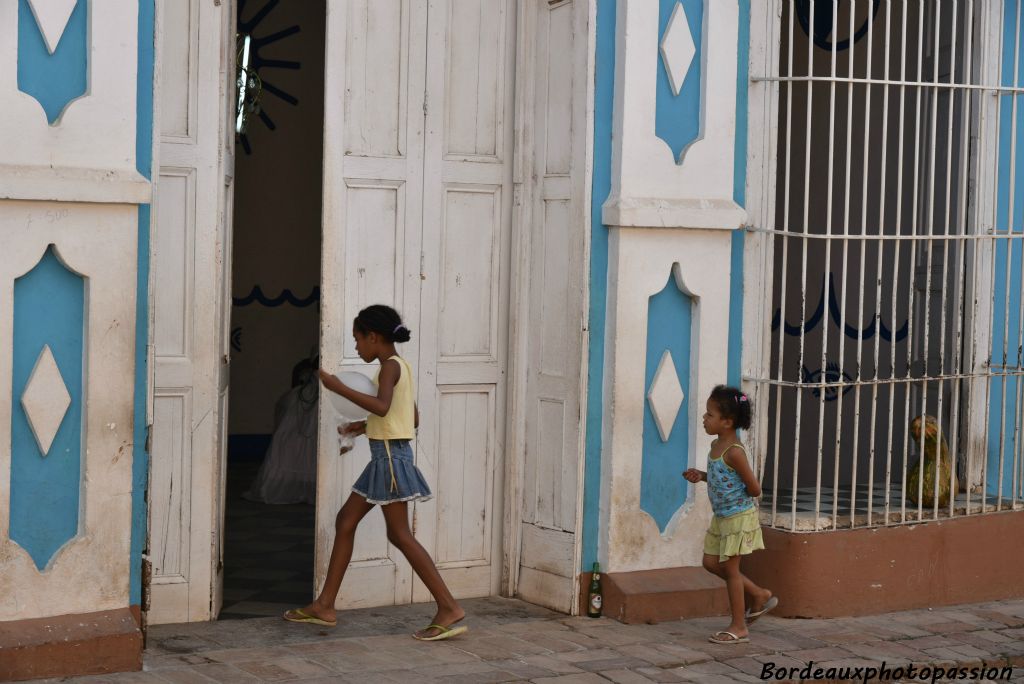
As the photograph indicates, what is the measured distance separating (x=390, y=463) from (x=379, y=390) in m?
0.31

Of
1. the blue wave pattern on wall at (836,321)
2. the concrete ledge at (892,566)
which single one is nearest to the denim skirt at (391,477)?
the concrete ledge at (892,566)

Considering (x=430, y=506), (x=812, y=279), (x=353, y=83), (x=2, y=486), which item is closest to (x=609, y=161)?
(x=353, y=83)

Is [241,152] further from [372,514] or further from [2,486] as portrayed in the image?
[2,486]

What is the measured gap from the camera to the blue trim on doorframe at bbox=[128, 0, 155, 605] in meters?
5.43

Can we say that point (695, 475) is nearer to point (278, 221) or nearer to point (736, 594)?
point (736, 594)

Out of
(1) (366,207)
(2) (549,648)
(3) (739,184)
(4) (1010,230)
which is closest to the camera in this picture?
(2) (549,648)

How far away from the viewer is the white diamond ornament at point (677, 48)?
6.50m

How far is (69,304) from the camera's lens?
17.4 ft

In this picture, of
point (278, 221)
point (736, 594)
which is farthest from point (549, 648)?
point (278, 221)

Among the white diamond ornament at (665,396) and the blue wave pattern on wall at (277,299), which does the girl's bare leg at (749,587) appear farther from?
the blue wave pattern on wall at (277,299)

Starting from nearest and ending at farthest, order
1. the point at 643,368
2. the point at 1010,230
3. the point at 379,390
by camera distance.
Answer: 1. the point at 379,390
2. the point at 643,368
3. the point at 1010,230

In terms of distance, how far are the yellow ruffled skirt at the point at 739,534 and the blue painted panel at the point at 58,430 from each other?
2.65m

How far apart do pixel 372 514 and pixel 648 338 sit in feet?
4.93

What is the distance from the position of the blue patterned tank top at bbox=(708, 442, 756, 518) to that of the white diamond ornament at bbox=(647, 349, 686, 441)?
1.76 feet
